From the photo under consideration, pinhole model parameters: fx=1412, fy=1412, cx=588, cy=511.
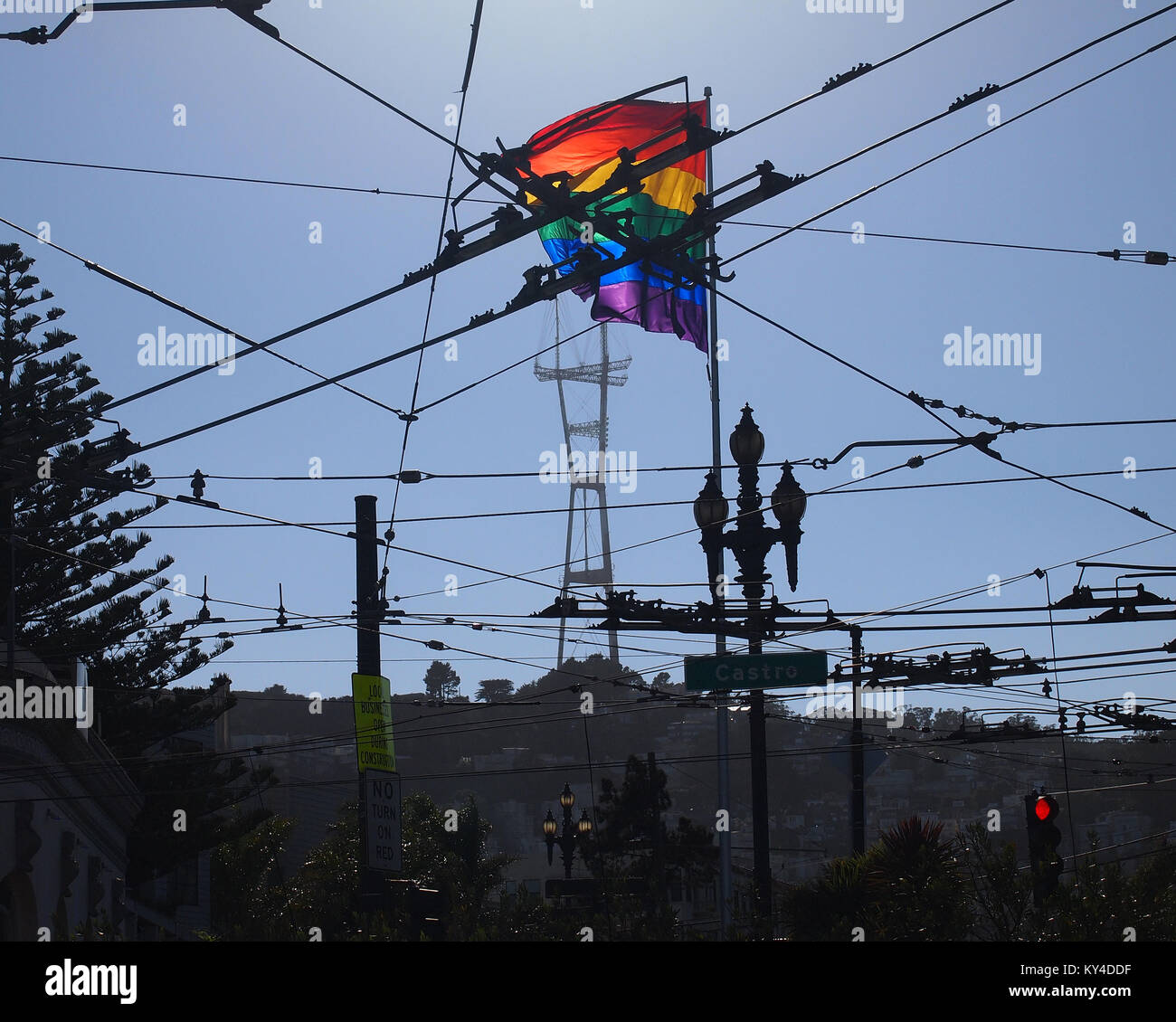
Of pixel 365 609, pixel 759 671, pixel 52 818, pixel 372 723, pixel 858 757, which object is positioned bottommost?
pixel 52 818

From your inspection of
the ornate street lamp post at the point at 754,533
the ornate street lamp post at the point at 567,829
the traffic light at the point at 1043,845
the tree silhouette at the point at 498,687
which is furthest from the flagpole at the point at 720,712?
the tree silhouette at the point at 498,687

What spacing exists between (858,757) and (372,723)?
22.6ft

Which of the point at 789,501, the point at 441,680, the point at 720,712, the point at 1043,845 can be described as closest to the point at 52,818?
the point at 720,712

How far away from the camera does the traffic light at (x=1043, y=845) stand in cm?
1472

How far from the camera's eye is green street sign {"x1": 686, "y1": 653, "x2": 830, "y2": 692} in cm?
1495

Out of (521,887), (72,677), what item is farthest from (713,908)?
(72,677)

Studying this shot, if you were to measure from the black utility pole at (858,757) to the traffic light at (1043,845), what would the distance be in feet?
10.9

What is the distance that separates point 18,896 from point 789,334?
16.6 meters

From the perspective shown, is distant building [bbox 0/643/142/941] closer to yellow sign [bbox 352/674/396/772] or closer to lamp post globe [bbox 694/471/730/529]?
yellow sign [bbox 352/674/396/772]

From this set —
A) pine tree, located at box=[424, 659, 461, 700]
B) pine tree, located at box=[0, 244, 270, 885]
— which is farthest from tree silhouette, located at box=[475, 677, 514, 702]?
pine tree, located at box=[0, 244, 270, 885]

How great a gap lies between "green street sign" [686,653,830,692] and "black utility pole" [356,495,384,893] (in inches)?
198

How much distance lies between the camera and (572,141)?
14.2 m

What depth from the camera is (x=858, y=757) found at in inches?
792

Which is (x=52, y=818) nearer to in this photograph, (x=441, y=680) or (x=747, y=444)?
(x=747, y=444)
